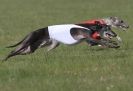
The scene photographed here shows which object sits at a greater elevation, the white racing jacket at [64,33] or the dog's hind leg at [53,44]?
the white racing jacket at [64,33]

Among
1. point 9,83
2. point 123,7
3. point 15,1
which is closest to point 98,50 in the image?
point 9,83

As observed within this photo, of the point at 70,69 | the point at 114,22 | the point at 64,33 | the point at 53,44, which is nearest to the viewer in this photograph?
the point at 70,69

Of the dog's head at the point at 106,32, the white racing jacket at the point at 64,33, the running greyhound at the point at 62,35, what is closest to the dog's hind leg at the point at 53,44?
the running greyhound at the point at 62,35

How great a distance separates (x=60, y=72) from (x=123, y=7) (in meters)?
22.7

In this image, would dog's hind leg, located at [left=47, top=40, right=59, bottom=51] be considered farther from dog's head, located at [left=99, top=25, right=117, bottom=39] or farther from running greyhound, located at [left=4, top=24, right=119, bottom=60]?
dog's head, located at [left=99, top=25, right=117, bottom=39]

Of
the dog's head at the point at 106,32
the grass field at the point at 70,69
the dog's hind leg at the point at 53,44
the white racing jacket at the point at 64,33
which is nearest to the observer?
the grass field at the point at 70,69

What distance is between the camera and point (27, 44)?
12.2m

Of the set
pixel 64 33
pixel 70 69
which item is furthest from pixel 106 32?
pixel 70 69

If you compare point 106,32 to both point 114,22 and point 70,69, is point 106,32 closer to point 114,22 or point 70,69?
point 114,22

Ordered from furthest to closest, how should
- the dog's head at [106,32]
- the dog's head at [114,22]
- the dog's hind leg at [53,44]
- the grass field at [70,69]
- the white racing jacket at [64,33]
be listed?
1. the dog's hind leg at [53,44]
2. the dog's head at [114,22]
3. the dog's head at [106,32]
4. the white racing jacket at [64,33]
5. the grass field at [70,69]

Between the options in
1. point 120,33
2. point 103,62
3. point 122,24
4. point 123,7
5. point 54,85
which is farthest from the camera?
point 123,7

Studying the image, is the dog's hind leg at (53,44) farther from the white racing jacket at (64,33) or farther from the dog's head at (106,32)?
the dog's head at (106,32)

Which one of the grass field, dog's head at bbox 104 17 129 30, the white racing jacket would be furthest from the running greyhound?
the grass field

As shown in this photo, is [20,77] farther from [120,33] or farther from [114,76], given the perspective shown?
[120,33]
